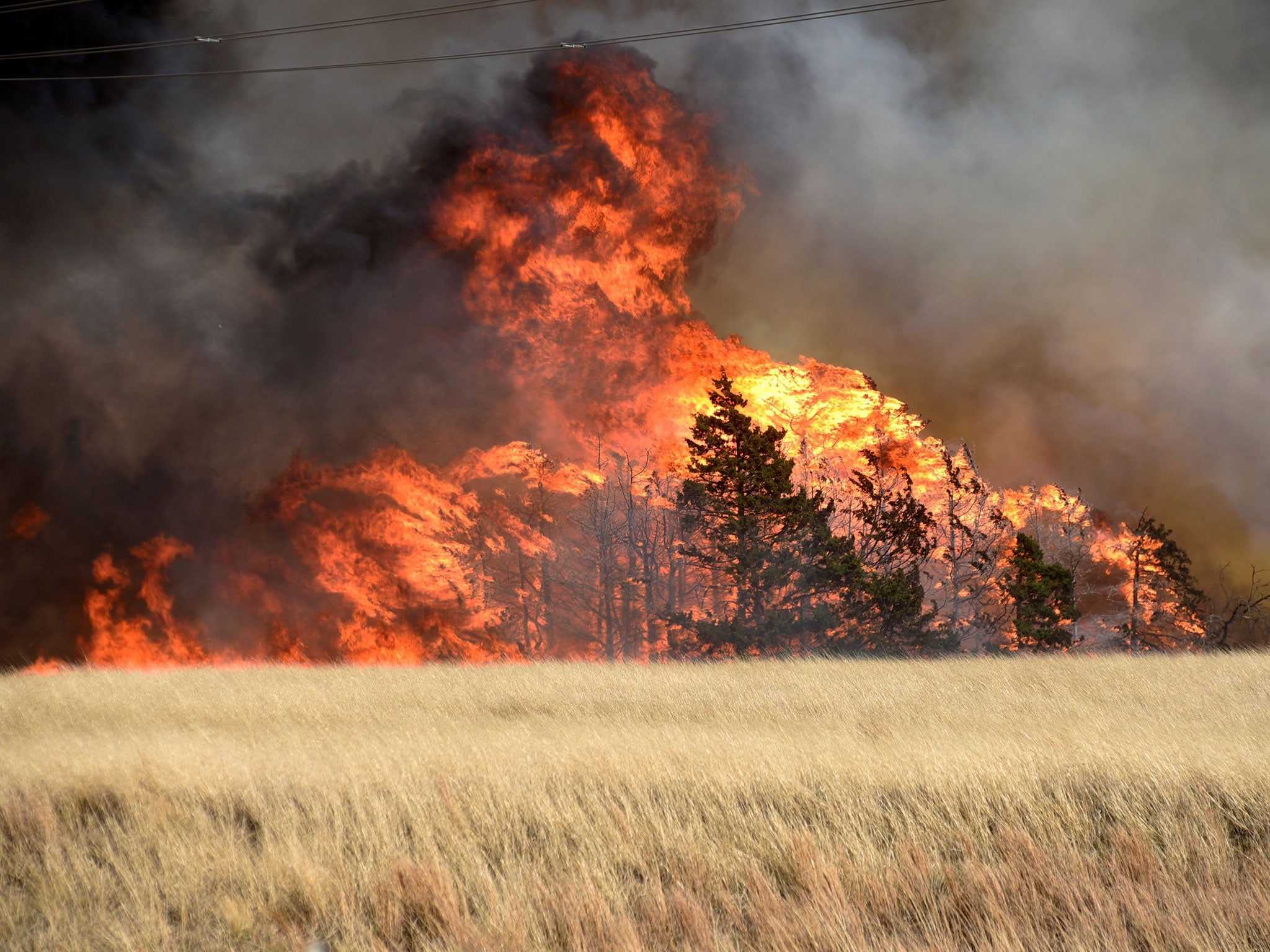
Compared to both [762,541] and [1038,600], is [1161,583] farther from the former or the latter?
[762,541]

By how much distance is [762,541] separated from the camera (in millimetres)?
25141

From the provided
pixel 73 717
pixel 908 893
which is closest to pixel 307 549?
pixel 73 717

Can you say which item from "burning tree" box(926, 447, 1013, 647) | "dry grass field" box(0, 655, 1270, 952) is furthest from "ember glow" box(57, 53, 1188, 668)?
"dry grass field" box(0, 655, 1270, 952)

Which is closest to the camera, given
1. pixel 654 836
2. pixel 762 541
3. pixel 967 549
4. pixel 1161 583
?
pixel 654 836

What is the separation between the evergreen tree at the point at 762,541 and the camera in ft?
81.7

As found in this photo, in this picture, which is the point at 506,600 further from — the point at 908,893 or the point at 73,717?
the point at 908,893

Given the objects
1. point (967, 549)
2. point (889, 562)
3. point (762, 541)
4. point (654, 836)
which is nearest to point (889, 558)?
point (889, 562)

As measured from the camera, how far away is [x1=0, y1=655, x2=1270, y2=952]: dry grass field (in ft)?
20.6

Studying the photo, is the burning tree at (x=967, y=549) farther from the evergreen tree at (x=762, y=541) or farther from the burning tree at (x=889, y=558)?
the evergreen tree at (x=762, y=541)

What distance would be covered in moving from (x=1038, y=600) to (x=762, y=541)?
8956 millimetres

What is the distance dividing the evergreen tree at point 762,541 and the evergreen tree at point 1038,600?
20.3 ft

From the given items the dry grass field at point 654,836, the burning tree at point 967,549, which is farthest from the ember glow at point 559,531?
the dry grass field at point 654,836

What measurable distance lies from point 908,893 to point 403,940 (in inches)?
137

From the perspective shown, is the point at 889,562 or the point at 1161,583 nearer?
the point at 889,562
